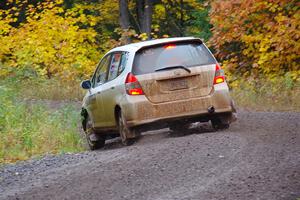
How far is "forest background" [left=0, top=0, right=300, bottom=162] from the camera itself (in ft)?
50.1

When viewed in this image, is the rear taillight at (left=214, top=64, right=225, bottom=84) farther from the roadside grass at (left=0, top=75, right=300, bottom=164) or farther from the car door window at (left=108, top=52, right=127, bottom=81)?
the roadside grass at (left=0, top=75, right=300, bottom=164)

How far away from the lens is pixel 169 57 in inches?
506

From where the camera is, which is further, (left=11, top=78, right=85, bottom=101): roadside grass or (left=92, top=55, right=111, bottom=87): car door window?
(left=11, top=78, right=85, bottom=101): roadside grass

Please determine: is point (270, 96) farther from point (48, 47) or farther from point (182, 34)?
point (182, 34)

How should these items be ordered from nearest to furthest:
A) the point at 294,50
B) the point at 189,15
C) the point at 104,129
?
1. the point at 104,129
2. the point at 294,50
3. the point at 189,15

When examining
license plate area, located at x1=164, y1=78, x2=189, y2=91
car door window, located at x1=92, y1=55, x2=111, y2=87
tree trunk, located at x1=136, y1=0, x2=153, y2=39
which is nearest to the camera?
license plate area, located at x1=164, y1=78, x2=189, y2=91

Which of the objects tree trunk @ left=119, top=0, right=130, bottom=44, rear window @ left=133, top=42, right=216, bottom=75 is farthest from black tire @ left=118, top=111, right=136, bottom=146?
tree trunk @ left=119, top=0, right=130, bottom=44

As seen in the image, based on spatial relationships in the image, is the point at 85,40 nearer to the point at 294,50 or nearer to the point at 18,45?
the point at 18,45

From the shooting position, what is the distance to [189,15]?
41.1 m

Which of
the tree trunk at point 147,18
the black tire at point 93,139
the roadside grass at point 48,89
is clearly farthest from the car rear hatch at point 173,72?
the tree trunk at point 147,18

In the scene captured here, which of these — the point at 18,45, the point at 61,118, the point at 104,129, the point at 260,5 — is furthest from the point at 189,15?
the point at 104,129

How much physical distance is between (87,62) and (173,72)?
1780 centimetres

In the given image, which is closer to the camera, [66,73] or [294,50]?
[294,50]

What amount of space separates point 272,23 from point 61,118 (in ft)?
29.7
